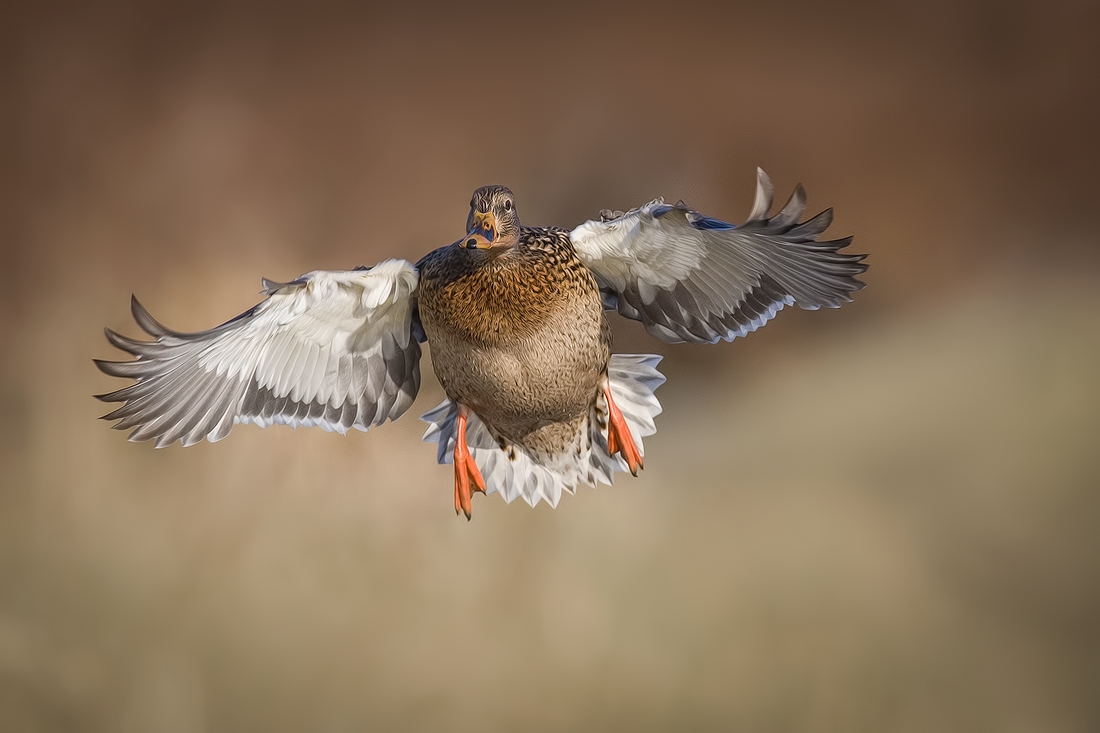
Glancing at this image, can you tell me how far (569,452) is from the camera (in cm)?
149

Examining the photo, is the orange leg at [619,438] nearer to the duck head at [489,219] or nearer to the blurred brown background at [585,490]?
the duck head at [489,219]

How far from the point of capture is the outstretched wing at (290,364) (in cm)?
130

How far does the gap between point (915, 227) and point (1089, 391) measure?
17.9 inches

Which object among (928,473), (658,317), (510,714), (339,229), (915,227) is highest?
(915,227)

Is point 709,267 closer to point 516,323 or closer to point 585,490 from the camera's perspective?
point 516,323

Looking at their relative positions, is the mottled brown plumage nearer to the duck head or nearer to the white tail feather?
the duck head

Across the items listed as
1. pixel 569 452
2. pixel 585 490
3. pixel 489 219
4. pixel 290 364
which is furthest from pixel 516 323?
pixel 585 490

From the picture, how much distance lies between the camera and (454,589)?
195 cm

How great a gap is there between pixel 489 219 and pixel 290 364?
45 centimetres

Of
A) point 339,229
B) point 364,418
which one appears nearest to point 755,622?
point 364,418

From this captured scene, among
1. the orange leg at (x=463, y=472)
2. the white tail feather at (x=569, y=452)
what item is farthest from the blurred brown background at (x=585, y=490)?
the orange leg at (x=463, y=472)

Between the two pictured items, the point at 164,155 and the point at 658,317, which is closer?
the point at 658,317

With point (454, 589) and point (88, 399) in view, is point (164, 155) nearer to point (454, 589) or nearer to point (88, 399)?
point (88, 399)

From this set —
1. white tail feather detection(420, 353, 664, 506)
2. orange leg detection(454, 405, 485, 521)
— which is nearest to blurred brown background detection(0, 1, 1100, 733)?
white tail feather detection(420, 353, 664, 506)
